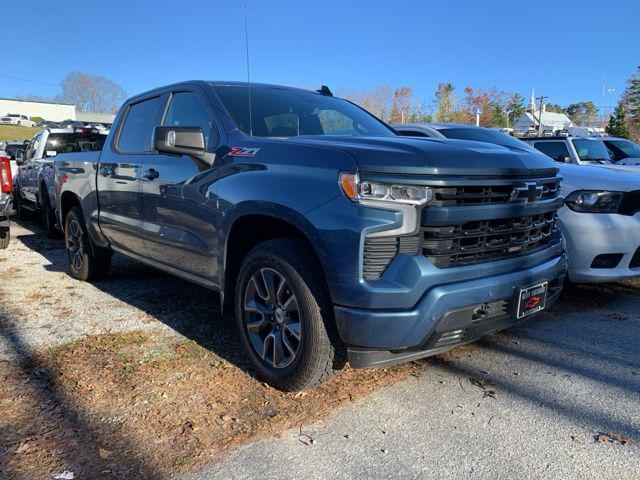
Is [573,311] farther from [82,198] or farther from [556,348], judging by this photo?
[82,198]

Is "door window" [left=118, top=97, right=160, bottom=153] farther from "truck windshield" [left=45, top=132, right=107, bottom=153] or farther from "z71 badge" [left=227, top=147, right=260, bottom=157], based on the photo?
"truck windshield" [left=45, top=132, right=107, bottom=153]

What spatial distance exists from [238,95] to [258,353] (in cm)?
189

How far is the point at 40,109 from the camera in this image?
108250 millimetres

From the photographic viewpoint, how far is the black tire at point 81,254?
18.8 ft

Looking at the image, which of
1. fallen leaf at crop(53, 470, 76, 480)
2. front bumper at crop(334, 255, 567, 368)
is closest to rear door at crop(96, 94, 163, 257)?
fallen leaf at crop(53, 470, 76, 480)

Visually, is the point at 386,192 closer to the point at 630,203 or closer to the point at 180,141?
the point at 180,141

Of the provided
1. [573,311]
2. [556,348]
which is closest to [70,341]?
[556,348]

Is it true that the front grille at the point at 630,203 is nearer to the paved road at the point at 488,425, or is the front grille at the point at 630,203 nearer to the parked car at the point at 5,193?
the paved road at the point at 488,425

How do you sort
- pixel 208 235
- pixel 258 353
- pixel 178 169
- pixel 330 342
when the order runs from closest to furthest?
pixel 330 342, pixel 258 353, pixel 208 235, pixel 178 169

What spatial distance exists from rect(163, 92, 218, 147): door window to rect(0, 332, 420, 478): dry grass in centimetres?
155

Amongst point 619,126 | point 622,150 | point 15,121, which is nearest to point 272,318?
point 622,150

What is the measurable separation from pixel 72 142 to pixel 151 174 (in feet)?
23.5

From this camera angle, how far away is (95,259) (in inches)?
226

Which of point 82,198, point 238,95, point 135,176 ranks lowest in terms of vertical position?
point 82,198
